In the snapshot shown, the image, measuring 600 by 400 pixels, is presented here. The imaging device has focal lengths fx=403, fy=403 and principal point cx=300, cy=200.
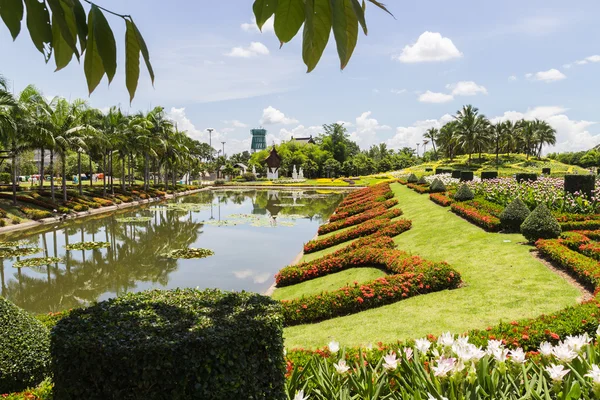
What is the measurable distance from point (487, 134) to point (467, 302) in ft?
207

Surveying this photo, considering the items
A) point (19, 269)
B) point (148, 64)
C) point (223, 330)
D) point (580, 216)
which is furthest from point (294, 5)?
point (19, 269)

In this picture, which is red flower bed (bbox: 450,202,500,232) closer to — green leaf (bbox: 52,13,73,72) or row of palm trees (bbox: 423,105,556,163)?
green leaf (bbox: 52,13,73,72)

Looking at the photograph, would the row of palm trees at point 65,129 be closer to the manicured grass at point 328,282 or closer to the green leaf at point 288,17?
the manicured grass at point 328,282

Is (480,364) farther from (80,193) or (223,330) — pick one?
(80,193)

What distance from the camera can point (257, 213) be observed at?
33.0 metres

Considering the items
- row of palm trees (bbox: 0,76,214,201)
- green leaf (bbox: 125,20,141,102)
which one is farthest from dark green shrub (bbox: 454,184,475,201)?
row of palm trees (bbox: 0,76,214,201)

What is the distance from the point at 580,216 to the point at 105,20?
15513 mm

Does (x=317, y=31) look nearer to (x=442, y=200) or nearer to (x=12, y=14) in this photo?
(x=12, y=14)

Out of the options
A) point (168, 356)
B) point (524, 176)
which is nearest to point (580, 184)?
point (524, 176)

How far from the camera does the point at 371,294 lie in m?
8.77

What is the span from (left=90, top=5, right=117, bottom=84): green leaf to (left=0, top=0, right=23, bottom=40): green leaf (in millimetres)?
178

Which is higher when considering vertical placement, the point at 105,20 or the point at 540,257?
the point at 105,20

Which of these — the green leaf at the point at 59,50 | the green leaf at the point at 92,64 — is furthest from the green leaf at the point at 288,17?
the green leaf at the point at 59,50

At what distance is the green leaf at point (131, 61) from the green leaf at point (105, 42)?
0.03 m
